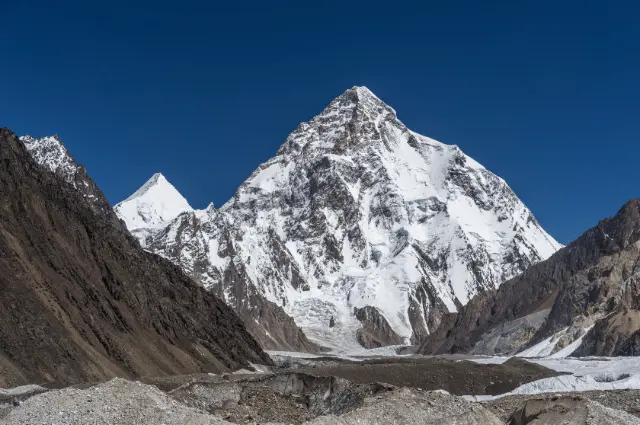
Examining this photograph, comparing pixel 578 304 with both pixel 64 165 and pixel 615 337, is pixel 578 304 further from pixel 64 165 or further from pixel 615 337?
pixel 64 165

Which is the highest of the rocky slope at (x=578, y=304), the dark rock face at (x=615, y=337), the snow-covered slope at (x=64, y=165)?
the snow-covered slope at (x=64, y=165)

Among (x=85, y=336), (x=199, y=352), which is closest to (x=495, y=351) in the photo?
(x=199, y=352)

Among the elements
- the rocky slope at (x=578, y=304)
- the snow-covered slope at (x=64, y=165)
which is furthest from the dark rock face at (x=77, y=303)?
the snow-covered slope at (x=64, y=165)

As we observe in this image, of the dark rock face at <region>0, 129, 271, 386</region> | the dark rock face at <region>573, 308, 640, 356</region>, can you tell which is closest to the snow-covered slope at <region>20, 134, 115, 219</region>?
the dark rock face at <region>0, 129, 271, 386</region>

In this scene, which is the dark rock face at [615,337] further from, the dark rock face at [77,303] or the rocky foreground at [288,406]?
the rocky foreground at [288,406]

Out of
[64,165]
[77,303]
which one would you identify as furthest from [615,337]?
[64,165]

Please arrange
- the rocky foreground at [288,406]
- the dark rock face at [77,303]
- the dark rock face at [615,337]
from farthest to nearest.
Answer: the dark rock face at [615,337]
the dark rock face at [77,303]
the rocky foreground at [288,406]

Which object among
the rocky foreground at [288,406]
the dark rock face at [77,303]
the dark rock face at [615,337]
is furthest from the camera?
the dark rock face at [615,337]
